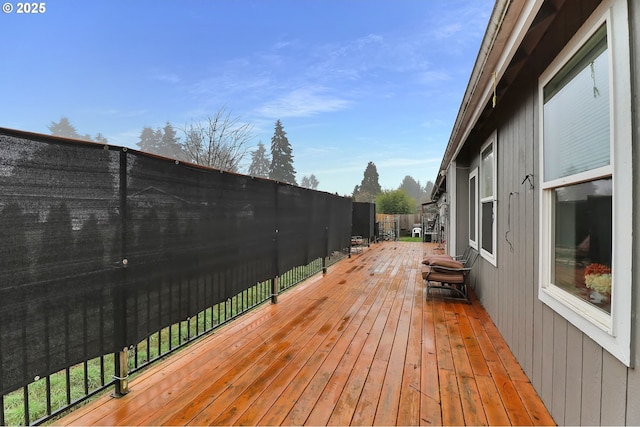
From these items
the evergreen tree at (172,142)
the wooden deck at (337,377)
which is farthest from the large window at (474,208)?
the evergreen tree at (172,142)

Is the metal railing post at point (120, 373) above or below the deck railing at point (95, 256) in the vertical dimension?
below

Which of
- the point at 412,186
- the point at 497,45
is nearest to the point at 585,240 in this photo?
the point at 497,45

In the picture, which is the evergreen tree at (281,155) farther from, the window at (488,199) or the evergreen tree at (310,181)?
the window at (488,199)

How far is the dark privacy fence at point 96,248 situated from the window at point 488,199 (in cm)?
298

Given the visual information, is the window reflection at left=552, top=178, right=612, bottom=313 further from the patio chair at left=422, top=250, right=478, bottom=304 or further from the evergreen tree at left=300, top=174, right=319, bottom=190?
the evergreen tree at left=300, top=174, right=319, bottom=190

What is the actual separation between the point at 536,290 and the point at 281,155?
3414 centimetres

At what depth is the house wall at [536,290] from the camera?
3.91 ft

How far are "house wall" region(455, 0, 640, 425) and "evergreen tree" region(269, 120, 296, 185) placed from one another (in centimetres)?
3157

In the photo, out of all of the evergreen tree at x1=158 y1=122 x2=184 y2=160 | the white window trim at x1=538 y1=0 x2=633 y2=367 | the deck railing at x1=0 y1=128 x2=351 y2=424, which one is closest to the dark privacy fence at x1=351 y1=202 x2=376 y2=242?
the evergreen tree at x1=158 y1=122 x2=184 y2=160

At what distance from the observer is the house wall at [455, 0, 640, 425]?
1.19 meters

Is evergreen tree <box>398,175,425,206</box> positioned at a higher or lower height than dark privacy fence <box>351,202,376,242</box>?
higher

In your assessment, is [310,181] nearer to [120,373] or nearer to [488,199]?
[488,199]

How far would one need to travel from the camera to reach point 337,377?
2.26m

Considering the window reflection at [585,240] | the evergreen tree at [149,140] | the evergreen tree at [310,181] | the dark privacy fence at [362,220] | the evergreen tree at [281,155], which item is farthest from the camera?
the evergreen tree at [310,181]
